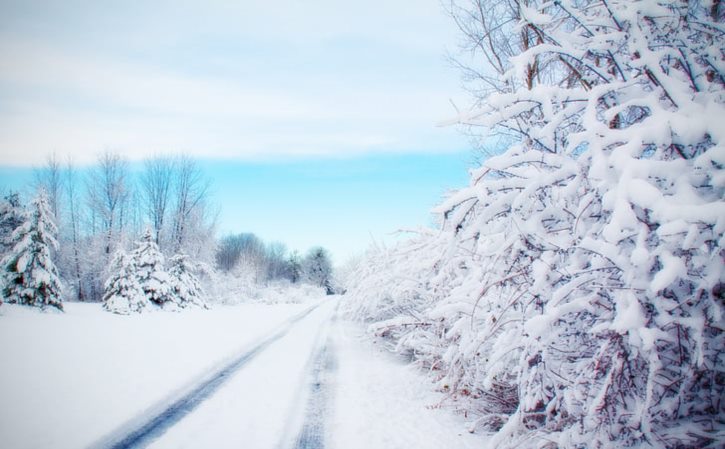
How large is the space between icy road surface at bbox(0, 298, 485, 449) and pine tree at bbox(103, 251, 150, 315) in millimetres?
9746

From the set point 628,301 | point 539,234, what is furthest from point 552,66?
point 628,301

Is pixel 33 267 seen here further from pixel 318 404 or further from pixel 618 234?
pixel 618 234

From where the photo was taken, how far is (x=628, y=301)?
6.47ft

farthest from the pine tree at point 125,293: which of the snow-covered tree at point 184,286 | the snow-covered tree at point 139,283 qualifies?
the snow-covered tree at point 184,286

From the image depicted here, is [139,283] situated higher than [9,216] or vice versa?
[9,216]

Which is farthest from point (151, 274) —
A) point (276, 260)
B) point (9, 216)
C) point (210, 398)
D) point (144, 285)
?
point (276, 260)

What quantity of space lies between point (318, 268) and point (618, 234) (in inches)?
3114

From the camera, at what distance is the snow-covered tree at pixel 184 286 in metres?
20.0

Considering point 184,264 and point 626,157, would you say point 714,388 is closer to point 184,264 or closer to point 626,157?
point 626,157

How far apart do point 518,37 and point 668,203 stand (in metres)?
7.47

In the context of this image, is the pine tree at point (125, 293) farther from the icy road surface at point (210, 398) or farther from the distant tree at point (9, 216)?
the icy road surface at point (210, 398)

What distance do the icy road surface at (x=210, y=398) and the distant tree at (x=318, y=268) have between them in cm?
6968

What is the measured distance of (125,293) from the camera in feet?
56.7

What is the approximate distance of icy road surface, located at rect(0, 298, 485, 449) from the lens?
340cm
